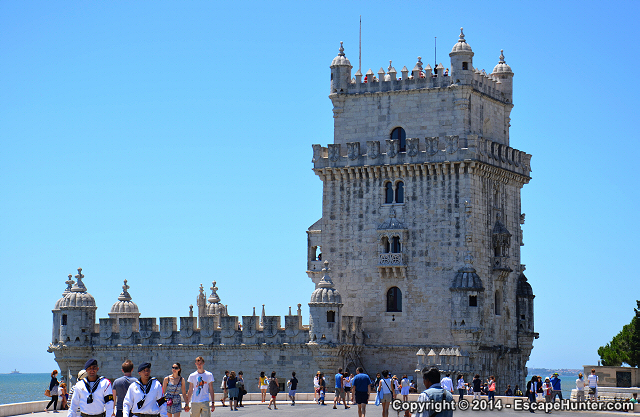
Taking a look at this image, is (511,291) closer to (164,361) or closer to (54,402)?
(164,361)

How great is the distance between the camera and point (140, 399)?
23.1 meters

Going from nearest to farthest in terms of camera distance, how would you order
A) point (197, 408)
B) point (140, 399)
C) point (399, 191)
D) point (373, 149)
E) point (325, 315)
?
point (140, 399) < point (197, 408) < point (325, 315) < point (399, 191) < point (373, 149)

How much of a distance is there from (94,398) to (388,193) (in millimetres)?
37481

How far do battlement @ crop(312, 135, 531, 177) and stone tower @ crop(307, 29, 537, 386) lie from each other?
0.06 metres

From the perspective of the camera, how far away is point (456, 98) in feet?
189

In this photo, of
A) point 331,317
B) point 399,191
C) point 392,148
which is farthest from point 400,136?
point 331,317

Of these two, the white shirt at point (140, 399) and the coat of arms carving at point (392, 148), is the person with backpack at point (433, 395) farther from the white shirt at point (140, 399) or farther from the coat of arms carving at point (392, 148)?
the coat of arms carving at point (392, 148)

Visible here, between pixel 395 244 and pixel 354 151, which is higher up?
pixel 354 151

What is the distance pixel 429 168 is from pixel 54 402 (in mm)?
24602

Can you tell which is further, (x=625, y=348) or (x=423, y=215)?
(x=625, y=348)

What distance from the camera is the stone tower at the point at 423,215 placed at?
184 ft

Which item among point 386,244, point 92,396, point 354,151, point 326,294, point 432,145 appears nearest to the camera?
point 92,396

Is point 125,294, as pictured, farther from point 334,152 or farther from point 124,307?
point 334,152

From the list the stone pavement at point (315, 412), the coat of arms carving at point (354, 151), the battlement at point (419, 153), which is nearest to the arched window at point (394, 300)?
the battlement at point (419, 153)
